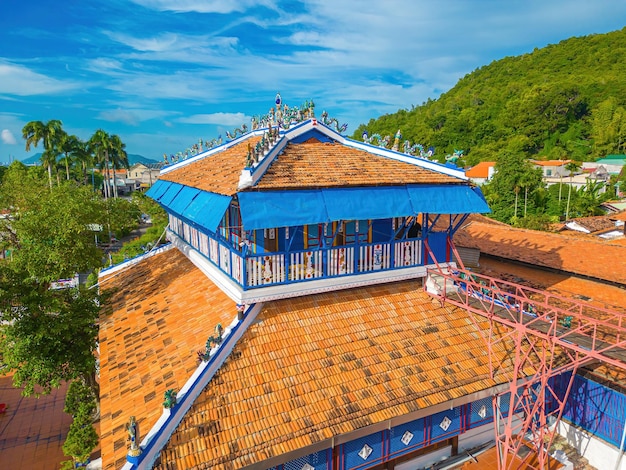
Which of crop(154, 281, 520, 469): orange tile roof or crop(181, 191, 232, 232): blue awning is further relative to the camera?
crop(181, 191, 232, 232): blue awning

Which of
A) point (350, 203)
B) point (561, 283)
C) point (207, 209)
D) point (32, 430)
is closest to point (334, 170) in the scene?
point (350, 203)

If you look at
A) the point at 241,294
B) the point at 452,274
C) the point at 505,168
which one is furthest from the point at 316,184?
the point at 505,168

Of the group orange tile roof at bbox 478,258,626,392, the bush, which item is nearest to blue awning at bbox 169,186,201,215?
the bush

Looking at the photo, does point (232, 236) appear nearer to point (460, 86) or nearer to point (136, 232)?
point (136, 232)

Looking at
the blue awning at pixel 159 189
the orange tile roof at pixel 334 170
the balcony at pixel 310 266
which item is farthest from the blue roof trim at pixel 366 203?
the blue awning at pixel 159 189

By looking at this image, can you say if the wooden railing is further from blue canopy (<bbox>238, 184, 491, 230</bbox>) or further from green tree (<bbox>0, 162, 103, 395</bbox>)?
green tree (<bbox>0, 162, 103, 395</bbox>)

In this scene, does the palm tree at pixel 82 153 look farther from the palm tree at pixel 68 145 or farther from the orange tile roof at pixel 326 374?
the orange tile roof at pixel 326 374
